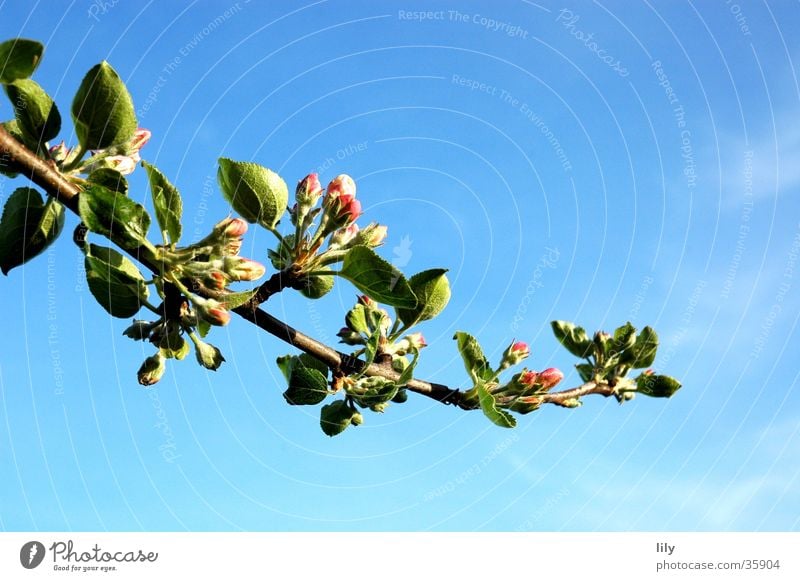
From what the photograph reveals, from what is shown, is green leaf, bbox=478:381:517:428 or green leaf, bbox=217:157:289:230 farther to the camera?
green leaf, bbox=478:381:517:428

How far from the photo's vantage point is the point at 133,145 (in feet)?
6.02

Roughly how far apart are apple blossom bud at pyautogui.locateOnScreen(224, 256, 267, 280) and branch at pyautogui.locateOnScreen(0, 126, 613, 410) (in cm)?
9

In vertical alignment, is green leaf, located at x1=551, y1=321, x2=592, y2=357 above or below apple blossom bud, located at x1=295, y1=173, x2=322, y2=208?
above

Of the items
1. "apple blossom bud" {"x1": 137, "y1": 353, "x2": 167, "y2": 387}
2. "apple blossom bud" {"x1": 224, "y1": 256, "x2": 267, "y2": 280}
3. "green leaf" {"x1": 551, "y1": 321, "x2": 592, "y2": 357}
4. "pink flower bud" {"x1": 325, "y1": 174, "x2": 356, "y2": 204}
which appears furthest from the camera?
"green leaf" {"x1": 551, "y1": 321, "x2": 592, "y2": 357}

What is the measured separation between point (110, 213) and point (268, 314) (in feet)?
1.39

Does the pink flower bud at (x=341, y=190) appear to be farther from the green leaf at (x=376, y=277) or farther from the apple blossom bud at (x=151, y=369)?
the apple blossom bud at (x=151, y=369)

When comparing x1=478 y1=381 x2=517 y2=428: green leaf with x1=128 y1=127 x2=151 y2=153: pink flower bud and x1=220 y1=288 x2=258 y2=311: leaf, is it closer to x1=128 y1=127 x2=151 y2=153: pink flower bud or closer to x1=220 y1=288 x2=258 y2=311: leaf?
x1=220 y1=288 x2=258 y2=311: leaf

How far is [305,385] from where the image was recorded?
217cm

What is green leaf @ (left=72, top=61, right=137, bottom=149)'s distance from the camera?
5.13 feet

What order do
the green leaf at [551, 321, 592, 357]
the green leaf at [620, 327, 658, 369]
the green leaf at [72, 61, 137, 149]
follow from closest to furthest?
1. the green leaf at [72, 61, 137, 149]
2. the green leaf at [620, 327, 658, 369]
3. the green leaf at [551, 321, 592, 357]

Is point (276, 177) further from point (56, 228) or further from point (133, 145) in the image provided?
point (56, 228)

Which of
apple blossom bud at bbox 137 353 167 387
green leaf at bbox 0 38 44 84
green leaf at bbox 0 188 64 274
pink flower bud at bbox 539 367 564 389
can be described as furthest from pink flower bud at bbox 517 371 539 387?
green leaf at bbox 0 38 44 84

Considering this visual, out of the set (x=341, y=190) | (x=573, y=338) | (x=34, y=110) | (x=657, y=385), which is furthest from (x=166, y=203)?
(x=657, y=385)

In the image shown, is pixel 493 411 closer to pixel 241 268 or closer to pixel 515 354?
pixel 515 354
